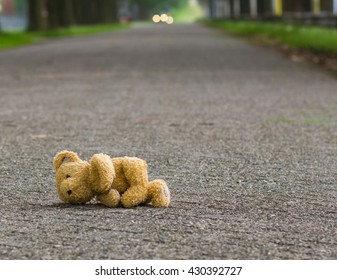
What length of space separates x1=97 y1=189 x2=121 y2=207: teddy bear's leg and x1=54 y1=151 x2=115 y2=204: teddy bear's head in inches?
1.8

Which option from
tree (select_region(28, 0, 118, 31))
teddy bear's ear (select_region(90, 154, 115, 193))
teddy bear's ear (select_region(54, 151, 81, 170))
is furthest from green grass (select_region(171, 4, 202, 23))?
teddy bear's ear (select_region(90, 154, 115, 193))

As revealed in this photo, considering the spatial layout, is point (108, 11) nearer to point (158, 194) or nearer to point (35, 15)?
point (35, 15)

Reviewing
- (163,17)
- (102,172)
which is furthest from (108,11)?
(102,172)

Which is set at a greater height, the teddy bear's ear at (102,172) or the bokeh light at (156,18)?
the teddy bear's ear at (102,172)

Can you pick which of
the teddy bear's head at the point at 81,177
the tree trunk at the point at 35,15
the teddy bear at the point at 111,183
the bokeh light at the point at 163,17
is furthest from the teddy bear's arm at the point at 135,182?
the bokeh light at the point at 163,17

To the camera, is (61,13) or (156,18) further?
(156,18)

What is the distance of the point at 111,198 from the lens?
4945mm

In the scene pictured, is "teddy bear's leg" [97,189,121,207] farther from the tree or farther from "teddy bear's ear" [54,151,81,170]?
the tree

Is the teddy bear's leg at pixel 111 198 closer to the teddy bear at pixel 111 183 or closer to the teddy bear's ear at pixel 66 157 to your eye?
the teddy bear at pixel 111 183

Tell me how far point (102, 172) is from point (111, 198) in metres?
0.20

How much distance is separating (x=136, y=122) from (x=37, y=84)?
18.2 ft

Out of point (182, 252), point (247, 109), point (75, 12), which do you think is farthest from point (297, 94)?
point (75, 12)

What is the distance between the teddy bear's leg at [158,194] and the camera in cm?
495

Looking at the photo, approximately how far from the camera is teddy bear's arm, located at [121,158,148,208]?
4.88 m
